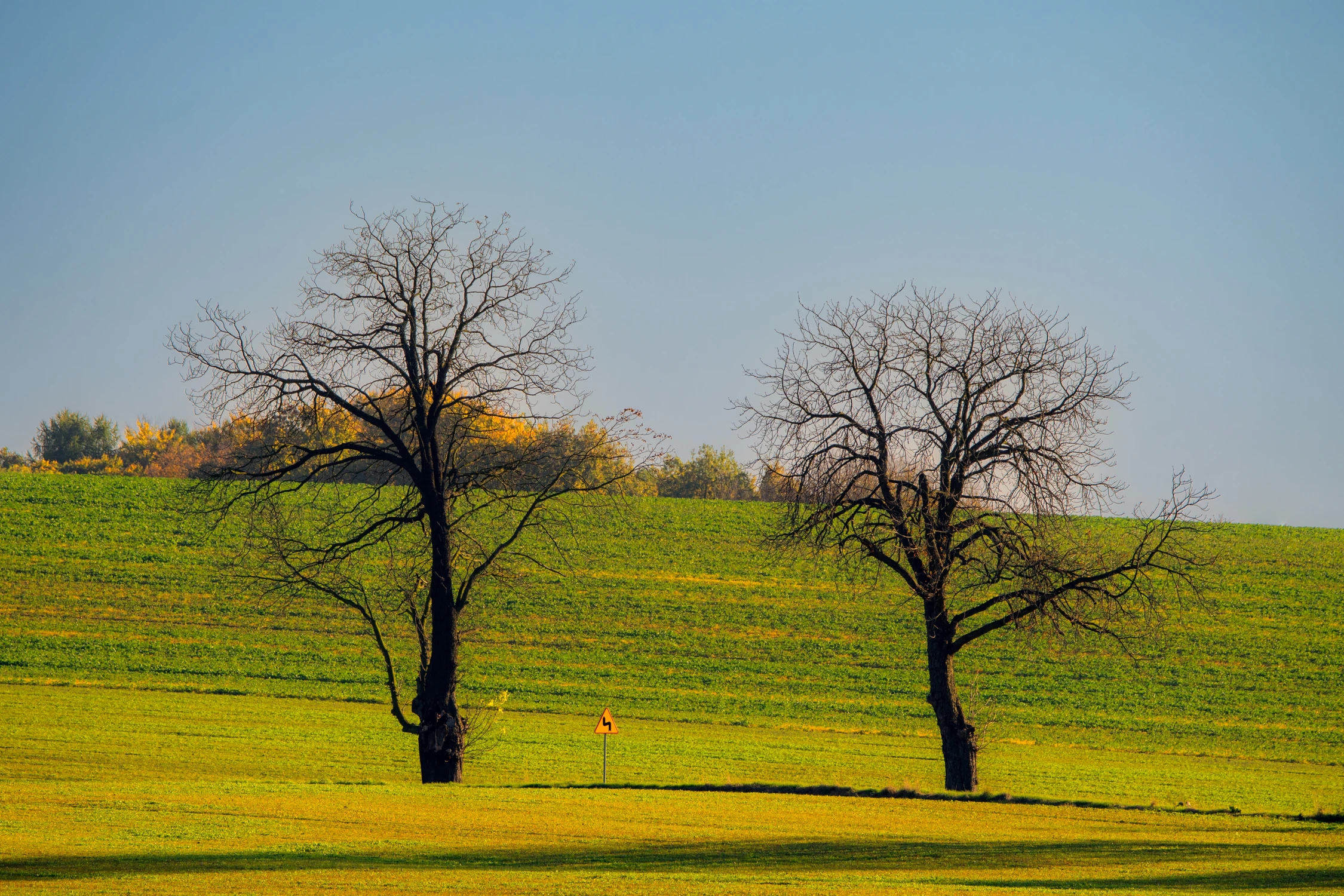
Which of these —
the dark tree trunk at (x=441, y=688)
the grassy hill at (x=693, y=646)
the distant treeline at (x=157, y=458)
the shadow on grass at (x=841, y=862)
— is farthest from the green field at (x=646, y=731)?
the distant treeline at (x=157, y=458)

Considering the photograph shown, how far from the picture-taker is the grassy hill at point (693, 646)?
3719 centimetres

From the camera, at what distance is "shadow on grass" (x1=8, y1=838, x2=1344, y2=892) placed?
37.3 ft

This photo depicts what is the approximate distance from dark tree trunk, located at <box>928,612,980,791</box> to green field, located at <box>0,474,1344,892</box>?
1.26 metres

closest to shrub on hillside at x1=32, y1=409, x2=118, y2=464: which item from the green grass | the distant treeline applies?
the distant treeline

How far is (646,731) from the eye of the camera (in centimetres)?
3356

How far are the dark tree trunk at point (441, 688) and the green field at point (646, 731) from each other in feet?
4.54

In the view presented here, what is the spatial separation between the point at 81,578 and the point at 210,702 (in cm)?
1894

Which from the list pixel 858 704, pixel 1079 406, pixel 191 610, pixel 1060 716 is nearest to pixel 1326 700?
pixel 1060 716

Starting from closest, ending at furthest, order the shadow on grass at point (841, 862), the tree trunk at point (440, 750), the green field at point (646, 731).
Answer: the shadow on grass at point (841, 862)
the green field at point (646, 731)
the tree trunk at point (440, 750)

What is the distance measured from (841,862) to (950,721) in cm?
949

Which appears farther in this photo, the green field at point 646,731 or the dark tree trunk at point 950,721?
the dark tree trunk at point 950,721

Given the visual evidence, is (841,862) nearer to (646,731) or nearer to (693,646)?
(646,731)

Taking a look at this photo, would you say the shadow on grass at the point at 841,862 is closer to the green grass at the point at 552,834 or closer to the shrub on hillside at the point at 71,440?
the green grass at the point at 552,834

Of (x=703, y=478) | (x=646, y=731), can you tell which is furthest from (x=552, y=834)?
(x=703, y=478)
